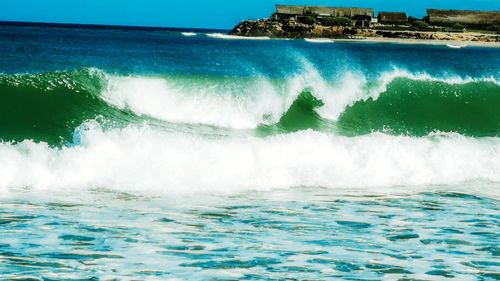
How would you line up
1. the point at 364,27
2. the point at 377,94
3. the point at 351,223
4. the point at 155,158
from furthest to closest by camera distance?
the point at 364,27, the point at 377,94, the point at 155,158, the point at 351,223

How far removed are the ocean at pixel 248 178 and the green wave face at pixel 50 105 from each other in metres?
0.04

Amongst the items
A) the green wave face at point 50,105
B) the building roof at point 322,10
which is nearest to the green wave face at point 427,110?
the green wave face at point 50,105

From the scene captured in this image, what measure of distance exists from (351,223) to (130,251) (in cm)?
260

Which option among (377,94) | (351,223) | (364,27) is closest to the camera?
(351,223)

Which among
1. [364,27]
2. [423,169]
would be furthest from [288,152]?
[364,27]

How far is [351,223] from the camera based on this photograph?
28.5ft

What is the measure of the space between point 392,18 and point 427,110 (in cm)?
11309

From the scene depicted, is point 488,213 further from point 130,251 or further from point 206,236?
point 130,251

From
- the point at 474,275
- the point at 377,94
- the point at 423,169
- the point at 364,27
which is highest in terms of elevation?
the point at 364,27

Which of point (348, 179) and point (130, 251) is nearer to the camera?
point (130, 251)

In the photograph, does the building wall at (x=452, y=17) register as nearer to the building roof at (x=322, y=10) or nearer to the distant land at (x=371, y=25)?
the distant land at (x=371, y=25)

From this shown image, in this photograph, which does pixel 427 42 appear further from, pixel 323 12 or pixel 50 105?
pixel 50 105

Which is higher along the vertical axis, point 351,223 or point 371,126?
point 371,126

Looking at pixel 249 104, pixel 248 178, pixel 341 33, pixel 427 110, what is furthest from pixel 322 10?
pixel 248 178
